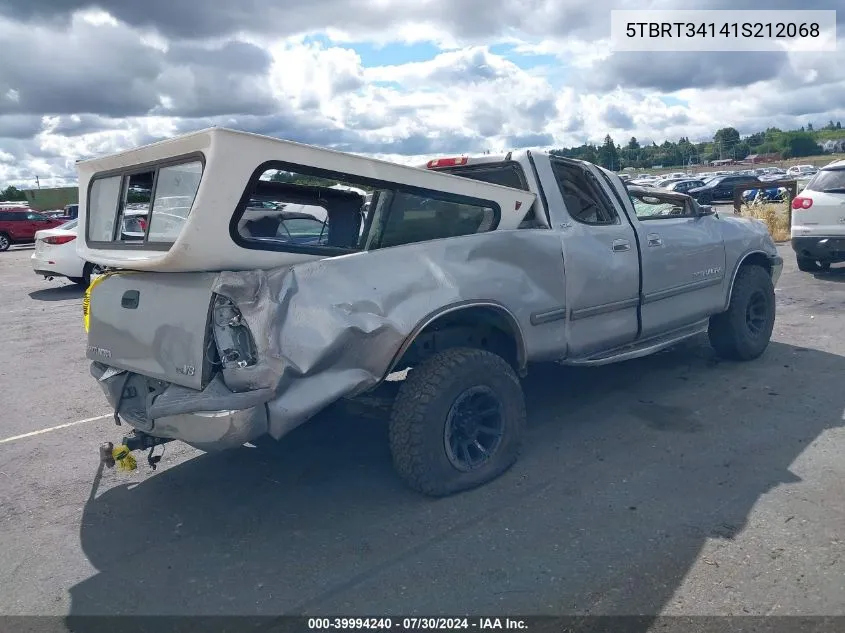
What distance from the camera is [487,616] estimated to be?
2.96m

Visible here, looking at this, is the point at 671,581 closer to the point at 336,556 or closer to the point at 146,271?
the point at 336,556

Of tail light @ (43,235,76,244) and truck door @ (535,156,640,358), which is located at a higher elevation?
tail light @ (43,235,76,244)

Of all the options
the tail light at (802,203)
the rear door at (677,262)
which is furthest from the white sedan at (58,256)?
the tail light at (802,203)

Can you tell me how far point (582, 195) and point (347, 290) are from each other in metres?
2.28

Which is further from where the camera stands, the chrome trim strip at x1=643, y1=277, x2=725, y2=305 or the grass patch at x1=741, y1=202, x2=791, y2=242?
the grass patch at x1=741, y1=202, x2=791, y2=242

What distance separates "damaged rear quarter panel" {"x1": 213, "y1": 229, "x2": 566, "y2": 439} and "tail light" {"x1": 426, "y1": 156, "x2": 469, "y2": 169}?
4.02 ft

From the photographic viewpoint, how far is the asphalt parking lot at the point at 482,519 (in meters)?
3.13

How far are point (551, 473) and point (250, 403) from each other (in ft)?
6.11

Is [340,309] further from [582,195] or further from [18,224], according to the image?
[18,224]

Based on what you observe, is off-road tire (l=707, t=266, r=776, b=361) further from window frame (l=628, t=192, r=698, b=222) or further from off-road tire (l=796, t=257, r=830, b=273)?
off-road tire (l=796, t=257, r=830, b=273)

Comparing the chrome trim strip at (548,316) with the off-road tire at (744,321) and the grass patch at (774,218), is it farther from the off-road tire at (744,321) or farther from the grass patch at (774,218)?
the grass patch at (774,218)

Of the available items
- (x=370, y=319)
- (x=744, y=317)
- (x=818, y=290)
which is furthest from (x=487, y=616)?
(x=818, y=290)

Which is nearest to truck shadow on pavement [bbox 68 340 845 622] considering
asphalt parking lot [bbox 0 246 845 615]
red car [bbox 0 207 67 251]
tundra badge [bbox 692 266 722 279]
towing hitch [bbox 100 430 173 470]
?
asphalt parking lot [bbox 0 246 845 615]

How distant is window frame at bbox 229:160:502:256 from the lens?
3.53 meters
